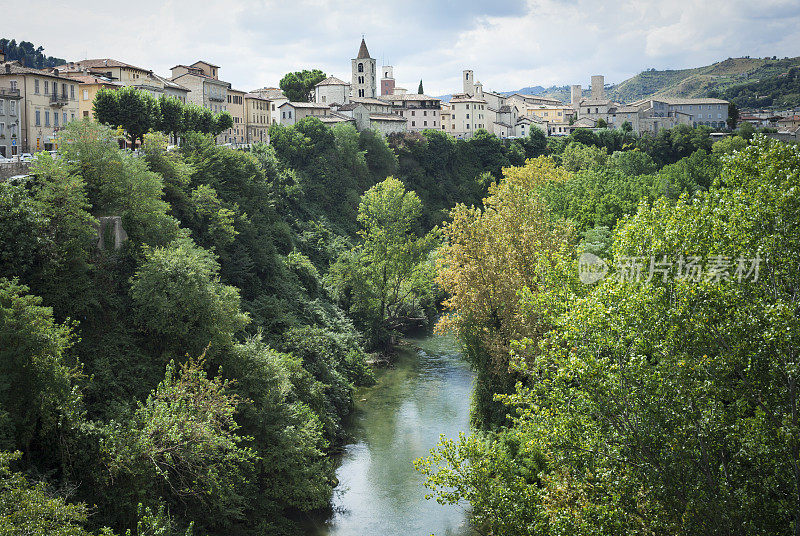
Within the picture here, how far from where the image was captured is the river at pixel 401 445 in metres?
25.7

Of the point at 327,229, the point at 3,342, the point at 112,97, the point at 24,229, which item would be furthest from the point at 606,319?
the point at 327,229

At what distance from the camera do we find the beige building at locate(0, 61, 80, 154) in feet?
164

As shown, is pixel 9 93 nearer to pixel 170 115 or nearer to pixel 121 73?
pixel 170 115

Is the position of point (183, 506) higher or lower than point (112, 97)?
lower

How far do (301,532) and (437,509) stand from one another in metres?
5.05

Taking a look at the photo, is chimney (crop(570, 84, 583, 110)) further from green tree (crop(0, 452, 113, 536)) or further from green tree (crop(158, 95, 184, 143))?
green tree (crop(0, 452, 113, 536))

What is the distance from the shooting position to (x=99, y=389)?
23453mm

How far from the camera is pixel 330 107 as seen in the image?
87.2m

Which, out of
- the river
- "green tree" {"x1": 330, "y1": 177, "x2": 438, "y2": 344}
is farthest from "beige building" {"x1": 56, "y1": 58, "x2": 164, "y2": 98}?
the river

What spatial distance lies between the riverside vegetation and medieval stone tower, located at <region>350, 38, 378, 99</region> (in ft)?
172

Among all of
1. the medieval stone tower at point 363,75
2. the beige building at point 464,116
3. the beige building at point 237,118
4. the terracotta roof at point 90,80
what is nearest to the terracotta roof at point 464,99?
the beige building at point 464,116

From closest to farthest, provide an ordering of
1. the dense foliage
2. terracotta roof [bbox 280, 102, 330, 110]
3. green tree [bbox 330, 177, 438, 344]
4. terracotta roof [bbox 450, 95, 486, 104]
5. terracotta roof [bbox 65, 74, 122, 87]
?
1. the dense foliage
2. green tree [bbox 330, 177, 438, 344]
3. terracotta roof [bbox 65, 74, 122, 87]
4. terracotta roof [bbox 280, 102, 330, 110]
5. terracotta roof [bbox 450, 95, 486, 104]

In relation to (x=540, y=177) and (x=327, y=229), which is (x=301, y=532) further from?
(x=540, y=177)

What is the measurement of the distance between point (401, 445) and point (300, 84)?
245 feet
